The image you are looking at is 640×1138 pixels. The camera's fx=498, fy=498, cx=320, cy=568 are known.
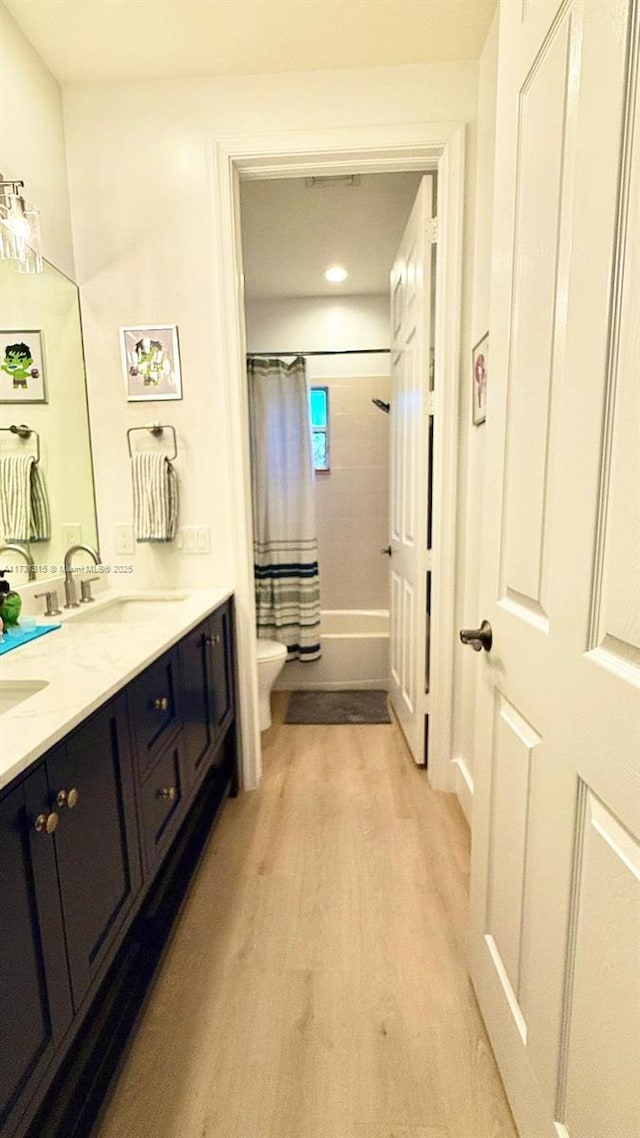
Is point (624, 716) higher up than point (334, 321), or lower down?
lower down

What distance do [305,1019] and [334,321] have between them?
140 inches

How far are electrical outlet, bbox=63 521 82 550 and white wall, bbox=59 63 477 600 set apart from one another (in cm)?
12

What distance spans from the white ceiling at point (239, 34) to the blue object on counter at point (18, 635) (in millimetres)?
1829

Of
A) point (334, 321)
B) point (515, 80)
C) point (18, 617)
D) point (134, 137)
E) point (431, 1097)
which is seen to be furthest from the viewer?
point (334, 321)

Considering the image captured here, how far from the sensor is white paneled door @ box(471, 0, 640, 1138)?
23.4 inches

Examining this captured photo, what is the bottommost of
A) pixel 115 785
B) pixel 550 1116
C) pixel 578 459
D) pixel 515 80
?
pixel 550 1116

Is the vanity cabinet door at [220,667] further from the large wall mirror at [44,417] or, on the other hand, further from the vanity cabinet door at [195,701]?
the large wall mirror at [44,417]

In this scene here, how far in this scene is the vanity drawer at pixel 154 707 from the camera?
44.3 inches

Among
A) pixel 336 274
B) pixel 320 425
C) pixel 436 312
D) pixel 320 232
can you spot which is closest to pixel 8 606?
pixel 436 312

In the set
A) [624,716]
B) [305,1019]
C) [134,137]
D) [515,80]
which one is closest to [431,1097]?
[305,1019]

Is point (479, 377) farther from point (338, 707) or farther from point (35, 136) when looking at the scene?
point (338, 707)

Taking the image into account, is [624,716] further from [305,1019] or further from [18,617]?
[18,617]

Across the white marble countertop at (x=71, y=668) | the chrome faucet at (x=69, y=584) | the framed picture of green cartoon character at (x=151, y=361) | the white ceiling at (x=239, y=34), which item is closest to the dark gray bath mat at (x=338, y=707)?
the white marble countertop at (x=71, y=668)

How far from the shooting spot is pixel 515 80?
0.91 m
